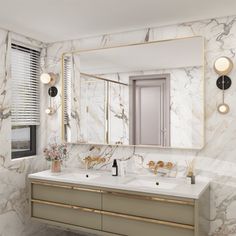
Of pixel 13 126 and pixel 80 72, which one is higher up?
pixel 80 72

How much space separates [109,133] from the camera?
3.27 metres

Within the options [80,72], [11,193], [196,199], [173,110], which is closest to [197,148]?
[173,110]

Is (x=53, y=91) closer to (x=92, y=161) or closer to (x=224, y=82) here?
(x=92, y=161)

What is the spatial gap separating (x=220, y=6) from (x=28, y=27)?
6.37 feet

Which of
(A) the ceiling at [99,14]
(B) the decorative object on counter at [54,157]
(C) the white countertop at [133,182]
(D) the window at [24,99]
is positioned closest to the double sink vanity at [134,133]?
(C) the white countertop at [133,182]

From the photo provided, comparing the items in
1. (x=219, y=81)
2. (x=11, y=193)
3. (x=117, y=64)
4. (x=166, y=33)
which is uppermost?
(x=166, y=33)

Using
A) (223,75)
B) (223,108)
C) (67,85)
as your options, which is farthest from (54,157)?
(223,75)

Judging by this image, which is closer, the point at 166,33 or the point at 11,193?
the point at 166,33

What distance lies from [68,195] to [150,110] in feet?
3.98

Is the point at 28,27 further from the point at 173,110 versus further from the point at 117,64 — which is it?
the point at 173,110

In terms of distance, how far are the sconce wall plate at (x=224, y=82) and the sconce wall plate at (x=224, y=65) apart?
5cm

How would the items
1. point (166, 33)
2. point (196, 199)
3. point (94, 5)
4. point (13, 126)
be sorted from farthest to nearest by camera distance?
point (13, 126) < point (166, 33) < point (94, 5) < point (196, 199)

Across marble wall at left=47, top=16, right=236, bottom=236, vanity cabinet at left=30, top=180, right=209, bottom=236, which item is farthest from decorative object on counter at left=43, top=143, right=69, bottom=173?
marble wall at left=47, top=16, right=236, bottom=236

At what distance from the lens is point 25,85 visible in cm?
354
